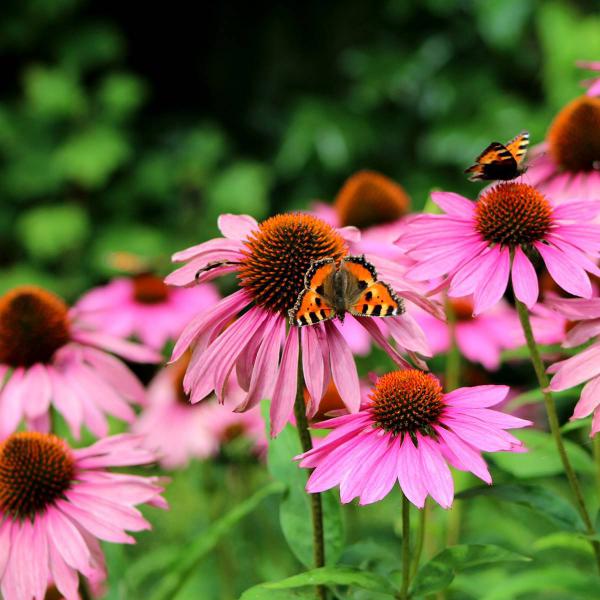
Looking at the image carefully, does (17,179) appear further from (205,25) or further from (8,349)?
(8,349)

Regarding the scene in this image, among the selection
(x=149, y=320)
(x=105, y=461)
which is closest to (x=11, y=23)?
(x=149, y=320)

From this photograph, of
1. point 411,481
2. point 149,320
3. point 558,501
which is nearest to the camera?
point 411,481

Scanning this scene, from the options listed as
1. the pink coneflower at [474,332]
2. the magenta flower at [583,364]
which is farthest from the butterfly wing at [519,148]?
the pink coneflower at [474,332]

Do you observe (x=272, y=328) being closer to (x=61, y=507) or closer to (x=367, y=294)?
(x=367, y=294)

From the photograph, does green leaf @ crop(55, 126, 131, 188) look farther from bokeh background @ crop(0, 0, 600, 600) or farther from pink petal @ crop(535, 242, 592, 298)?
pink petal @ crop(535, 242, 592, 298)

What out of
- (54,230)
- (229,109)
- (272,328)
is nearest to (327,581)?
(272,328)

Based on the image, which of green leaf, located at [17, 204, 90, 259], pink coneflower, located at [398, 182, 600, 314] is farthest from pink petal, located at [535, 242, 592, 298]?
green leaf, located at [17, 204, 90, 259]

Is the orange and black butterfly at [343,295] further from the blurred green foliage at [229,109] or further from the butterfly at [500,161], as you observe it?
the blurred green foliage at [229,109]
